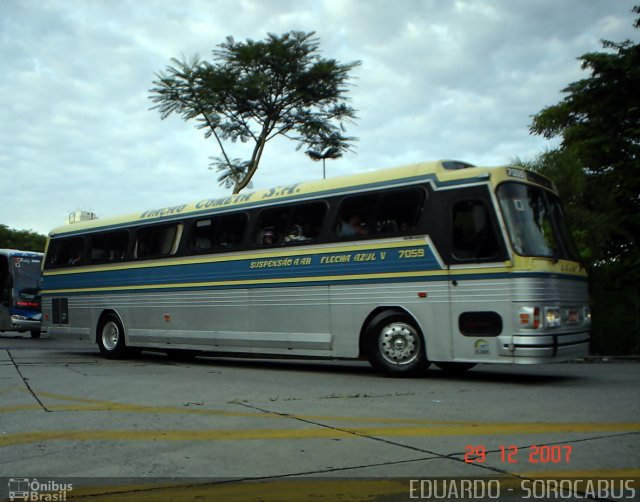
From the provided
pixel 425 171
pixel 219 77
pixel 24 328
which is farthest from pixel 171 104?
pixel 425 171

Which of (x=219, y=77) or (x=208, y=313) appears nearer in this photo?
(x=208, y=313)

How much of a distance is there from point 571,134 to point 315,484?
2705 centimetres

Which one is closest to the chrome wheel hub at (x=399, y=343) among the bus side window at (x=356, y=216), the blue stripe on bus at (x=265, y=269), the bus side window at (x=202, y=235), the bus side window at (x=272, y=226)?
the blue stripe on bus at (x=265, y=269)

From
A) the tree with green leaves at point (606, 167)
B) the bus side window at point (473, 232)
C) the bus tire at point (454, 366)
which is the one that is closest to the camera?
the bus side window at point (473, 232)

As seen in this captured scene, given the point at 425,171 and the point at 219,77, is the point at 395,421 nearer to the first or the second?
the point at 425,171

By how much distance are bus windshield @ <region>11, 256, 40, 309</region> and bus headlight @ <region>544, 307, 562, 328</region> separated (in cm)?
2277

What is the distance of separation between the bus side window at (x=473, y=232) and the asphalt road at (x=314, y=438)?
1863 mm

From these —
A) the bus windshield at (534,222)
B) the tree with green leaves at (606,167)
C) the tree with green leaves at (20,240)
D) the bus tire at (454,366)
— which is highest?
the tree with green leaves at (20,240)

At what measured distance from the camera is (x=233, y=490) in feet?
14.7

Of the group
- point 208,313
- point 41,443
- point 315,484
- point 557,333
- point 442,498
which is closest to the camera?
point 442,498

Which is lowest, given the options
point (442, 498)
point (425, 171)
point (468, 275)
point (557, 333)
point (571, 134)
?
point (442, 498)

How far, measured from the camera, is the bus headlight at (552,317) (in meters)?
9.85

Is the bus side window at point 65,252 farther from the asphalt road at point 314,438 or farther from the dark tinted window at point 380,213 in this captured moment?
the dark tinted window at point 380,213
